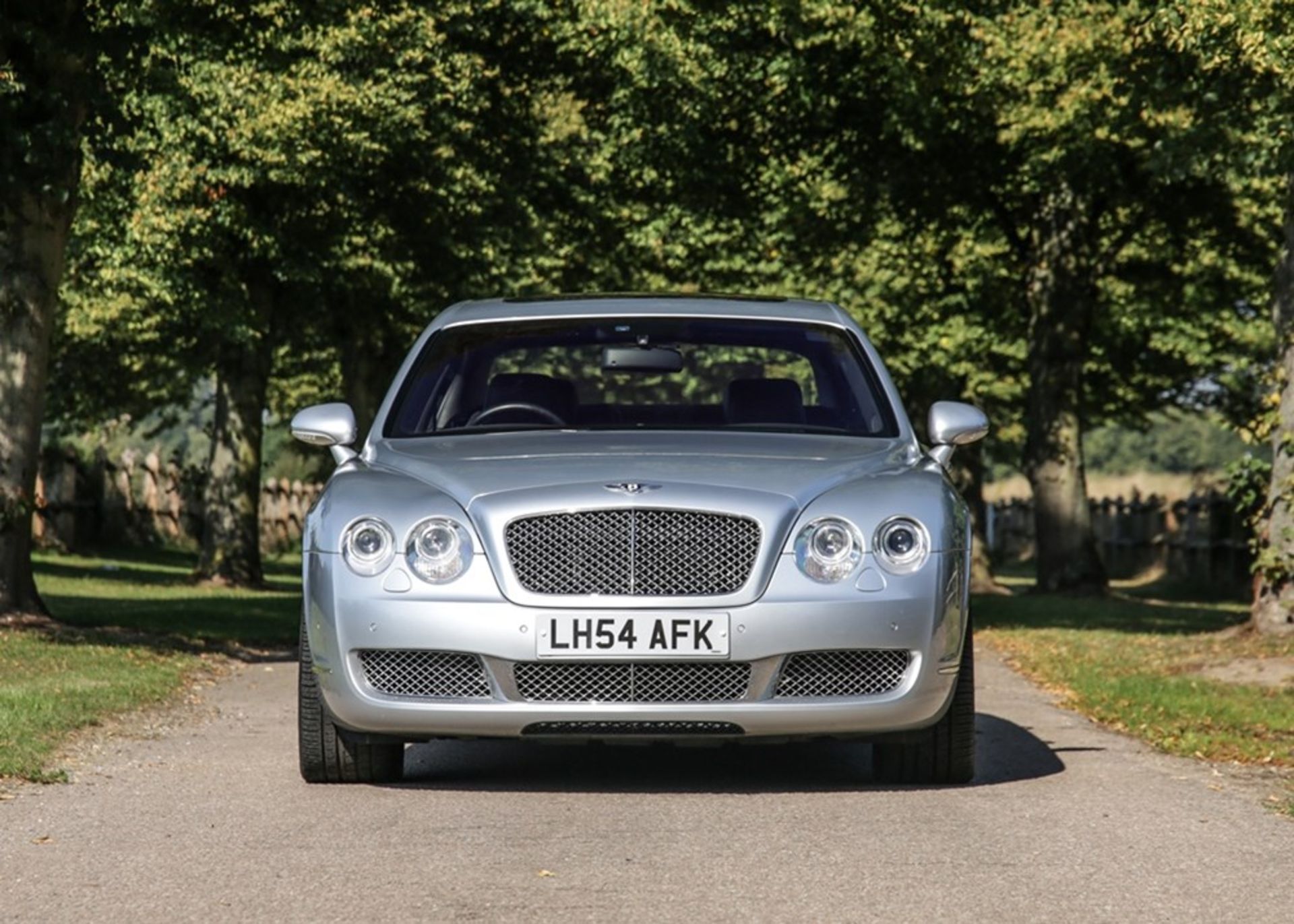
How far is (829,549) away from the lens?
7523mm

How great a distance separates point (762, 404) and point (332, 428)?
1675mm

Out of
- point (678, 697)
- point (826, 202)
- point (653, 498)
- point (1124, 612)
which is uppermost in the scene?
point (826, 202)

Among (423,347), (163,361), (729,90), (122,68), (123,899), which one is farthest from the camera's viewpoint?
(163,361)

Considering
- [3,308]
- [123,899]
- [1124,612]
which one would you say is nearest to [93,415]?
[1124,612]

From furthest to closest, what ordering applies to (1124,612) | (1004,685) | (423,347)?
(1124,612) → (1004,685) → (423,347)

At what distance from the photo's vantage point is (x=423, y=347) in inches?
360

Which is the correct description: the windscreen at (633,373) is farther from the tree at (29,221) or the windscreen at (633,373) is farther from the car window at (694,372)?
the tree at (29,221)

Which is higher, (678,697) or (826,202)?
(826,202)

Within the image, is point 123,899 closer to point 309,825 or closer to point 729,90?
point 309,825

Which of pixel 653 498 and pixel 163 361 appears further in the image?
pixel 163 361

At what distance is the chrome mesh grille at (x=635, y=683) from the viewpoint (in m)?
7.48

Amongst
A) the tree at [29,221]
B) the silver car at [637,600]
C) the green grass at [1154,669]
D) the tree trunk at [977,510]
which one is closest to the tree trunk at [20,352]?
the tree at [29,221]

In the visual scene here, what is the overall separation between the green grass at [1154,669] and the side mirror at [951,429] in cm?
196

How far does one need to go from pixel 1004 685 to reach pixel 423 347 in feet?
18.7
